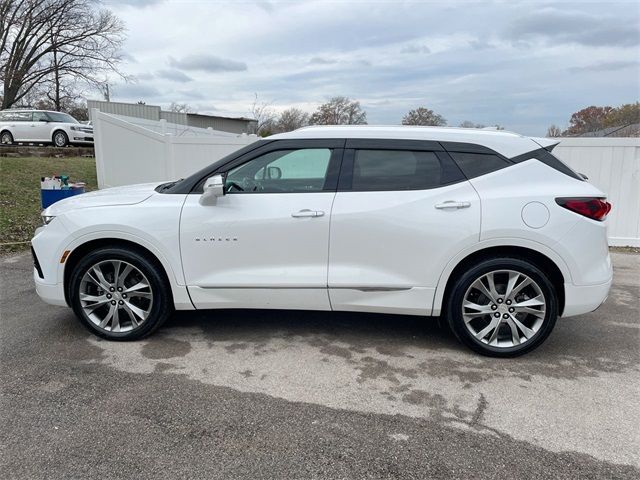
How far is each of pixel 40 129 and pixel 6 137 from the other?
5.82ft

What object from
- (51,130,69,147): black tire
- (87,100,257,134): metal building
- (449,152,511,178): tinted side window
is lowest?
(449,152,511,178): tinted side window

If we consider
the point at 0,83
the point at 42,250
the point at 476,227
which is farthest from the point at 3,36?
the point at 476,227

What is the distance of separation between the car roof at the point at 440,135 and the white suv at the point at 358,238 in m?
0.01

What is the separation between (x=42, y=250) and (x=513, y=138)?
396cm

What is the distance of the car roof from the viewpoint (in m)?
3.73

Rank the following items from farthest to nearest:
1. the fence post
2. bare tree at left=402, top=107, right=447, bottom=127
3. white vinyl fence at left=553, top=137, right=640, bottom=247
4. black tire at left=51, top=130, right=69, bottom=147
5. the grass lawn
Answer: bare tree at left=402, top=107, right=447, bottom=127, black tire at left=51, top=130, right=69, bottom=147, the fence post, the grass lawn, white vinyl fence at left=553, top=137, right=640, bottom=247

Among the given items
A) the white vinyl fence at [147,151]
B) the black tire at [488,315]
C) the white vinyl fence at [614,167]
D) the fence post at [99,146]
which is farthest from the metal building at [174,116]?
the black tire at [488,315]

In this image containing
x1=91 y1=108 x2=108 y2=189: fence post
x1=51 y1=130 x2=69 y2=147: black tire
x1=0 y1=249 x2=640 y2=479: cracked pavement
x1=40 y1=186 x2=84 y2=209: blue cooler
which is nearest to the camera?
x1=0 y1=249 x2=640 y2=479: cracked pavement

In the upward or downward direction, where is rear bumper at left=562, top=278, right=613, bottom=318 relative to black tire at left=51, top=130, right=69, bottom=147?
downward

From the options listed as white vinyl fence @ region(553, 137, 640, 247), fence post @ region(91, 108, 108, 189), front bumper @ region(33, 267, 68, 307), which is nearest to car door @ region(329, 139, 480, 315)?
front bumper @ region(33, 267, 68, 307)

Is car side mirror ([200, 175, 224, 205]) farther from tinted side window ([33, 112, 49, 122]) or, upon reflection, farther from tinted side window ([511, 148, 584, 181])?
tinted side window ([33, 112, 49, 122])

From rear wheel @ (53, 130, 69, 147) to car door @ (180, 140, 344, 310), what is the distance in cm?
1849

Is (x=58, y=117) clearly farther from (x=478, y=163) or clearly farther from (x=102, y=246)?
(x=478, y=163)

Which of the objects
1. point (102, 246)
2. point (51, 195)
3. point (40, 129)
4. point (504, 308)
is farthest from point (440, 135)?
point (40, 129)
